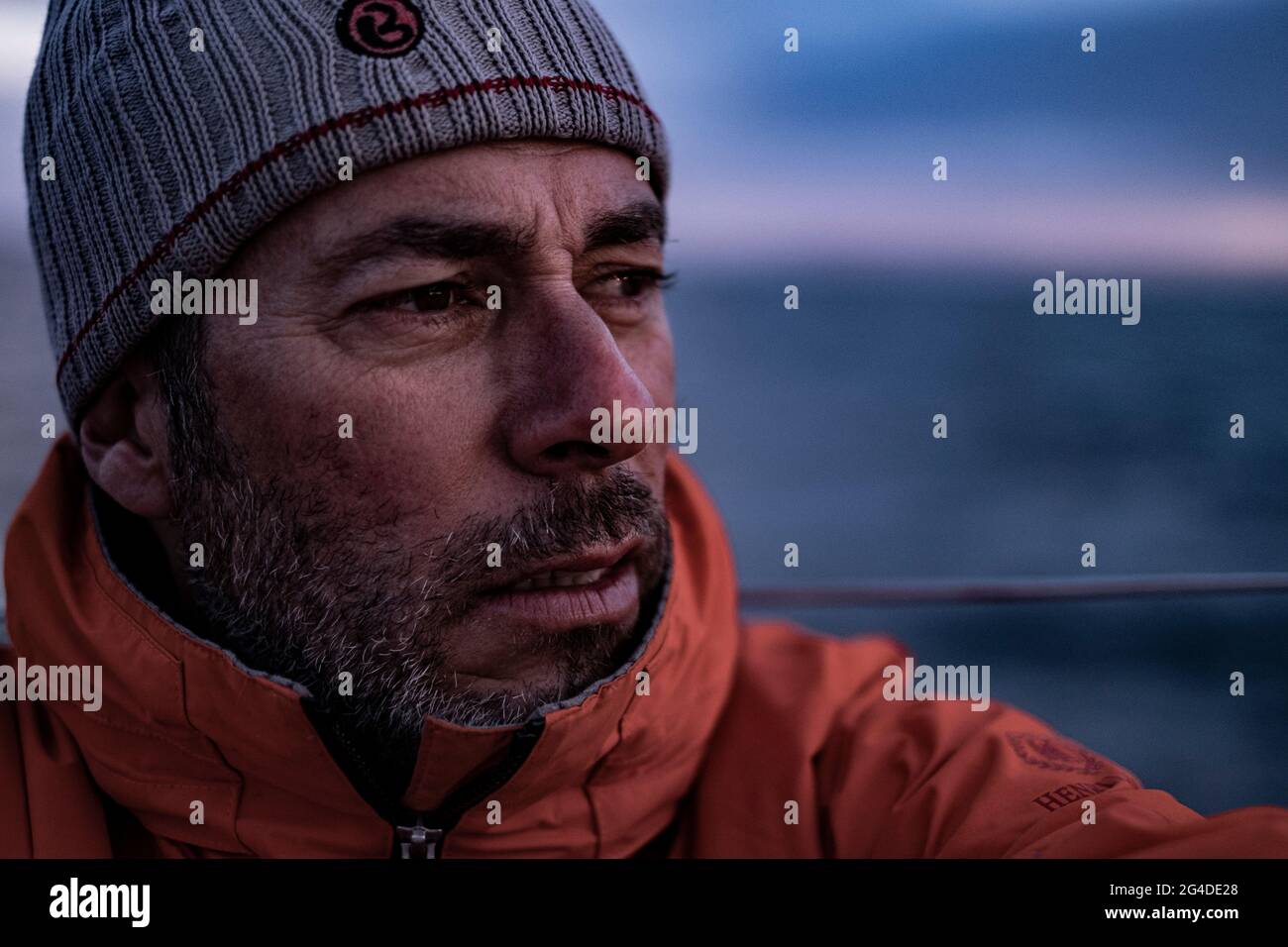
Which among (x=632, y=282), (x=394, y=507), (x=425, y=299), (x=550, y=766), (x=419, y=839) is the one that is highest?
(x=632, y=282)

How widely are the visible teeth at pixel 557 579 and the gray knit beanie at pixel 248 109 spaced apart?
0.64m

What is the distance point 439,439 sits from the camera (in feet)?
5.08

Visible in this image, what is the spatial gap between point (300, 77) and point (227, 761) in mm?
1021

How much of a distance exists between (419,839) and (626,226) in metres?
1.00

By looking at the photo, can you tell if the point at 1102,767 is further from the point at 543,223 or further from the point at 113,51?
the point at 113,51

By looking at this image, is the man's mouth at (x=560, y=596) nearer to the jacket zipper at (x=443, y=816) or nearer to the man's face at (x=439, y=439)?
the man's face at (x=439, y=439)

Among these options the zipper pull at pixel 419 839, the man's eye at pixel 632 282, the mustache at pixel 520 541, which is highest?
the man's eye at pixel 632 282

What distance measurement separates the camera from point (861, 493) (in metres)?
8.70

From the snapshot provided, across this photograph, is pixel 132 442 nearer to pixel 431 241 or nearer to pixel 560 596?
pixel 431 241

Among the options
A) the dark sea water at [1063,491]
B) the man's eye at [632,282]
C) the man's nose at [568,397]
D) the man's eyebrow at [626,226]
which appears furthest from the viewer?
the dark sea water at [1063,491]

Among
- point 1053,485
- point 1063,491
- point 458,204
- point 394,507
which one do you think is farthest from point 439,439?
point 1053,485

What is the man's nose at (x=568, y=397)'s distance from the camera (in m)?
1.52

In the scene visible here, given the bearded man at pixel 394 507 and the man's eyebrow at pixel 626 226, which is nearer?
the bearded man at pixel 394 507

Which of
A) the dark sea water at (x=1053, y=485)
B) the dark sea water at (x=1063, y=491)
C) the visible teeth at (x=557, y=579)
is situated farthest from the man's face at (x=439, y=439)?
the dark sea water at (x=1053, y=485)
